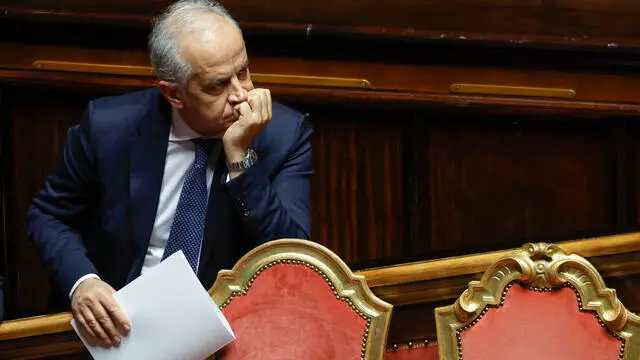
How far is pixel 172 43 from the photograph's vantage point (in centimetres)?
143

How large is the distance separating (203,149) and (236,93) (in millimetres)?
98

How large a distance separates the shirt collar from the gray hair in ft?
0.23

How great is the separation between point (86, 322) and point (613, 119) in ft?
3.44

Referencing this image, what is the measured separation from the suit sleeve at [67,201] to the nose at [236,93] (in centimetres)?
21

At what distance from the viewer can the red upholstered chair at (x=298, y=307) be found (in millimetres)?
1197

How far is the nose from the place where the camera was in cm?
142

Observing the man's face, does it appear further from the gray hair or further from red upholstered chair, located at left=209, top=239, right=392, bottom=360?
red upholstered chair, located at left=209, top=239, right=392, bottom=360

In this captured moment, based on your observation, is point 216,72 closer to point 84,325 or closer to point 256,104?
point 256,104

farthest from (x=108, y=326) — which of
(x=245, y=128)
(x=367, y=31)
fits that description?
(x=367, y=31)

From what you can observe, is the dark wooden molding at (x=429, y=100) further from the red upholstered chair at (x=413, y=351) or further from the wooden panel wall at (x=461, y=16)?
the red upholstered chair at (x=413, y=351)

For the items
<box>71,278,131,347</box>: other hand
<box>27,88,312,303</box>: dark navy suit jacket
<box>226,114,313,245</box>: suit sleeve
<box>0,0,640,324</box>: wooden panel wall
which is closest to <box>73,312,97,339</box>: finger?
<box>71,278,131,347</box>: other hand

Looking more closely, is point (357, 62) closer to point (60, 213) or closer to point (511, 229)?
point (511, 229)

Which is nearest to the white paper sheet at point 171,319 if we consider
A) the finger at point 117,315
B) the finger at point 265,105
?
the finger at point 117,315

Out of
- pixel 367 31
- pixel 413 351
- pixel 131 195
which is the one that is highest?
pixel 367 31
